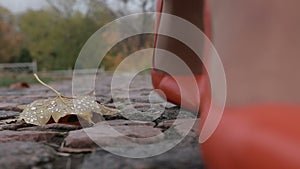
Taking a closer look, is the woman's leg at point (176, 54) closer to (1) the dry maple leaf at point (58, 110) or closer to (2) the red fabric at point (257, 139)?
(1) the dry maple leaf at point (58, 110)

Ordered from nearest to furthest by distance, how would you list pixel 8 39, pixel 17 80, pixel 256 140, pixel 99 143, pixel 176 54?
1. pixel 256 140
2. pixel 99 143
3. pixel 176 54
4. pixel 17 80
5. pixel 8 39

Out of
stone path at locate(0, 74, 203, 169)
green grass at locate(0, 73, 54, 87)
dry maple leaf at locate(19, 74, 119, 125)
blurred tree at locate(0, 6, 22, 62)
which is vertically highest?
blurred tree at locate(0, 6, 22, 62)

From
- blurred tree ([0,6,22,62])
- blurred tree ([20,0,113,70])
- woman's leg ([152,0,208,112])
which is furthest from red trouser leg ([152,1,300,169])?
blurred tree ([0,6,22,62])

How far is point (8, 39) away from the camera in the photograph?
9242mm

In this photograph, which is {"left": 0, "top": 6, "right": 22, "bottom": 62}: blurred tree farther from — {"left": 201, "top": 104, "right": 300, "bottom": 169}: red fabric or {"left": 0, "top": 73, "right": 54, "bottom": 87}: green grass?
{"left": 201, "top": 104, "right": 300, "bottom": 169}: red fabric

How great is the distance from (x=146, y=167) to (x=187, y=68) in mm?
729

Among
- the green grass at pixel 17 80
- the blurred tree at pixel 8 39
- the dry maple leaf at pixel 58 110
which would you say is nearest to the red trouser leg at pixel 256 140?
the dry maple leaf at pixel 58 110

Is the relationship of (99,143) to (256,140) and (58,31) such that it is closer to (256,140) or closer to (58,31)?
(256,140)

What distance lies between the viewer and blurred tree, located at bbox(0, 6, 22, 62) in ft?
29.4

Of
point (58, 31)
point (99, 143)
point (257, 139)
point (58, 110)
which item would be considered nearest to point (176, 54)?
point (58, 110)

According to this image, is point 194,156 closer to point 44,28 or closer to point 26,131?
point 26,131

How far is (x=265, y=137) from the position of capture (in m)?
0.49

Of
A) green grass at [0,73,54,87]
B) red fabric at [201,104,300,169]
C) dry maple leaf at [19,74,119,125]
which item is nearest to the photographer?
red fabric at [201,104,300,169]

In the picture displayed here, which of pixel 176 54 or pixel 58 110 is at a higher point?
pixel 176 54
